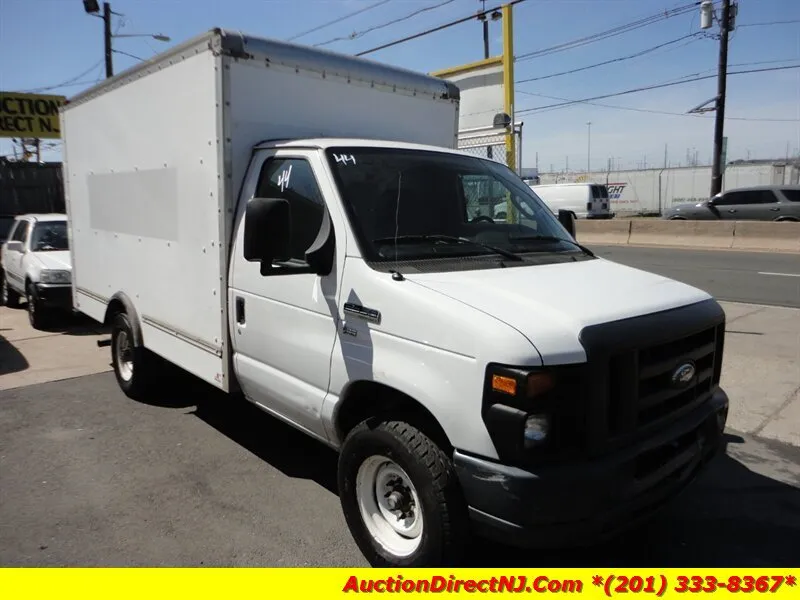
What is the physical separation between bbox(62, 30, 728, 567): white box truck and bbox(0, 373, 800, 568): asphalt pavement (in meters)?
0.58

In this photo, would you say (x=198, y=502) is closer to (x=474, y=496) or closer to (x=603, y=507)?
(x=474, y=496)

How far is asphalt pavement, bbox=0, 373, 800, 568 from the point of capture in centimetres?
329

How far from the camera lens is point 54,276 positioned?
9031 mm

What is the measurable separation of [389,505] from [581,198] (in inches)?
1163

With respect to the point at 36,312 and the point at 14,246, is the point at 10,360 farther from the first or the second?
the point at 14,246

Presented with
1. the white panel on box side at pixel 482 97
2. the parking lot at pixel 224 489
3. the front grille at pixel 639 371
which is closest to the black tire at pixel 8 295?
the parking lot at pixel 224 489

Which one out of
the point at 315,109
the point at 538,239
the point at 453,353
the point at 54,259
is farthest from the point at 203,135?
the point at 54,259

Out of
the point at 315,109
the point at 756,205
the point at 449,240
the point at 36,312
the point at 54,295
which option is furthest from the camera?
the point at 756,205

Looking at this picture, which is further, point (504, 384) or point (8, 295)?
point (8, 295)

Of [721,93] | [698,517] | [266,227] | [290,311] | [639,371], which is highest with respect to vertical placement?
[721,93]

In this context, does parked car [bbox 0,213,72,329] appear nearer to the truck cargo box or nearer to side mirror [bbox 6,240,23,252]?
side mirror [bbox 6,240,23,252]

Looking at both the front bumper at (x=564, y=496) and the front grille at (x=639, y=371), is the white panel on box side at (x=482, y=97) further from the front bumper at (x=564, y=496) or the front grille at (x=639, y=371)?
the front bumper at (x=564, y=496)

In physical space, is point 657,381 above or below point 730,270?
above
